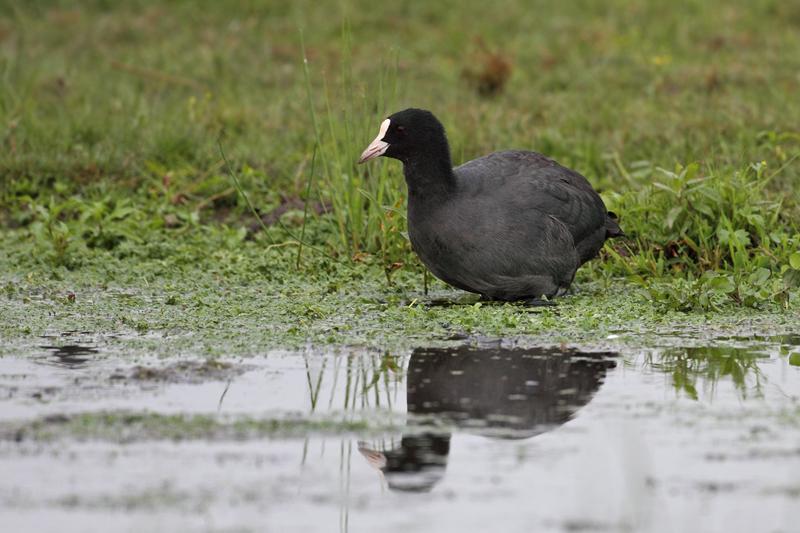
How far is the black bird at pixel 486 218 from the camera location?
6988mm

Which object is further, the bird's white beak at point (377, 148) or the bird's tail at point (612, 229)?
the bird's tail at point (612, 229)

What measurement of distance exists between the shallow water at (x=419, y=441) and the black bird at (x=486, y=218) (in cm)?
100

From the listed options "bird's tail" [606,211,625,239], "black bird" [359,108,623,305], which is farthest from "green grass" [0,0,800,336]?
"black bird" [359,108,623,305]

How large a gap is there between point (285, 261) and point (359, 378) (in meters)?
2.65

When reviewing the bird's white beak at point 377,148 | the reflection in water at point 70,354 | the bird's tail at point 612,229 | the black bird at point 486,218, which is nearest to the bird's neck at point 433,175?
the black bird at point 486,218

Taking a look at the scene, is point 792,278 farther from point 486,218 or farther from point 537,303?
point 486,218

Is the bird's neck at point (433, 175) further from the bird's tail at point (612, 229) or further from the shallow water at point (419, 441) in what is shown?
the shallow water at point (419, 441)

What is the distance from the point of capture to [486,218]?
7.02 metres

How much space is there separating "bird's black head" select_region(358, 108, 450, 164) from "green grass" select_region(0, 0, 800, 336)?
1.29ft

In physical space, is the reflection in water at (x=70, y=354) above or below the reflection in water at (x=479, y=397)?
above

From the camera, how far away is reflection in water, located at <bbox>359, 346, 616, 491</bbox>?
4.41 metres

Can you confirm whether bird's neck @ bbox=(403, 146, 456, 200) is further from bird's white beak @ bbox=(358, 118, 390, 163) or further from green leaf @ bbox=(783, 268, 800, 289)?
green leaf @ bbox=(783, 268, 800, 289)

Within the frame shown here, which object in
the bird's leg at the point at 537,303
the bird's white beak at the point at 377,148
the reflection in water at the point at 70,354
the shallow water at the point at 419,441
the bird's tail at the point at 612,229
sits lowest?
the shallow water at the point at 419,441

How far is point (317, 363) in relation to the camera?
575 cm
